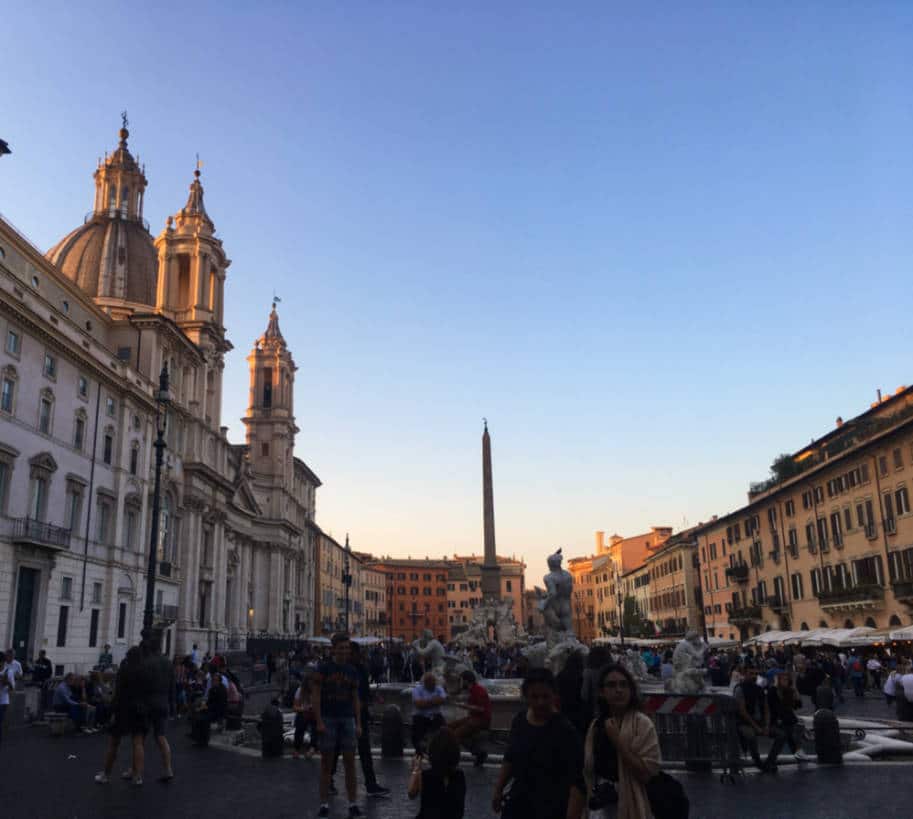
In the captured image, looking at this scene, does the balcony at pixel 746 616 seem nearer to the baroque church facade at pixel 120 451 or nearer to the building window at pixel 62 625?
the baroque church facade at pixel 120 451

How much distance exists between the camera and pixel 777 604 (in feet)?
174

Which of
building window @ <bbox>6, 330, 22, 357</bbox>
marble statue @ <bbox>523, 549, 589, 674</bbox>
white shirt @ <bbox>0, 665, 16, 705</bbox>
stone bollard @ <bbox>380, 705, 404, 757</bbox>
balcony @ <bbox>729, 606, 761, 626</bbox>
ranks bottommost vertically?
stone bollard @ <bbox>380, 705, 404, 757</bbox>

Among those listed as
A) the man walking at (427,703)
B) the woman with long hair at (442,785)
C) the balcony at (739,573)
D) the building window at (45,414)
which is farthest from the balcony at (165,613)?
the woman with long hair at (442,785)

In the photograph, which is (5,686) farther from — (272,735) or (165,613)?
(165,613)

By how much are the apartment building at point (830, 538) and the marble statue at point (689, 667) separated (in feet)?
85.1

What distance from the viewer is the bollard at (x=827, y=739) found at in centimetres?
1306

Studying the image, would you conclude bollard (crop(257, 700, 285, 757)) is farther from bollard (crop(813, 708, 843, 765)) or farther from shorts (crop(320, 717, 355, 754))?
bollard (crop(813, 708, 843, 765))

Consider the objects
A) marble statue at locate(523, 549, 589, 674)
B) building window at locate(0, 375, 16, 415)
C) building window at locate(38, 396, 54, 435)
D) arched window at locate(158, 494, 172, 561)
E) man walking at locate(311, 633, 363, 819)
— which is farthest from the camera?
arched window at locate(158, 494, 172, 561)

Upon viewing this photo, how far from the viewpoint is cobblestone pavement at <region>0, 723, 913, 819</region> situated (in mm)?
9305

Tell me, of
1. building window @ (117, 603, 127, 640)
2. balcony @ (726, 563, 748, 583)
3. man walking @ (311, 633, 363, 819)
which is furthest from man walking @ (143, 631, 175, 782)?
balcony @ (726, 563, 748, 583)

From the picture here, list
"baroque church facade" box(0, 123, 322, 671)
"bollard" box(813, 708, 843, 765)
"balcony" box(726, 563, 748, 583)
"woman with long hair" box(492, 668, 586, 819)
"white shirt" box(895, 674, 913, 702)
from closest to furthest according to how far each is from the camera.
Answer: "woman with long hair" box(492, 668, 586, 819), "bollard" box(813, 708, 843, 765), "white shirt" box(895, 674, 913, 702), "baroque church facade" box(0, 123, 322, 671), "balcony" box(726, 563, 748, 583)

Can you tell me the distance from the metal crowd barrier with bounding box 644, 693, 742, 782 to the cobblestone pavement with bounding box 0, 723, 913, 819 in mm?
377

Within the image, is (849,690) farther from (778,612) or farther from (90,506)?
(90,506)

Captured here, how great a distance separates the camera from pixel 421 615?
139875mm
